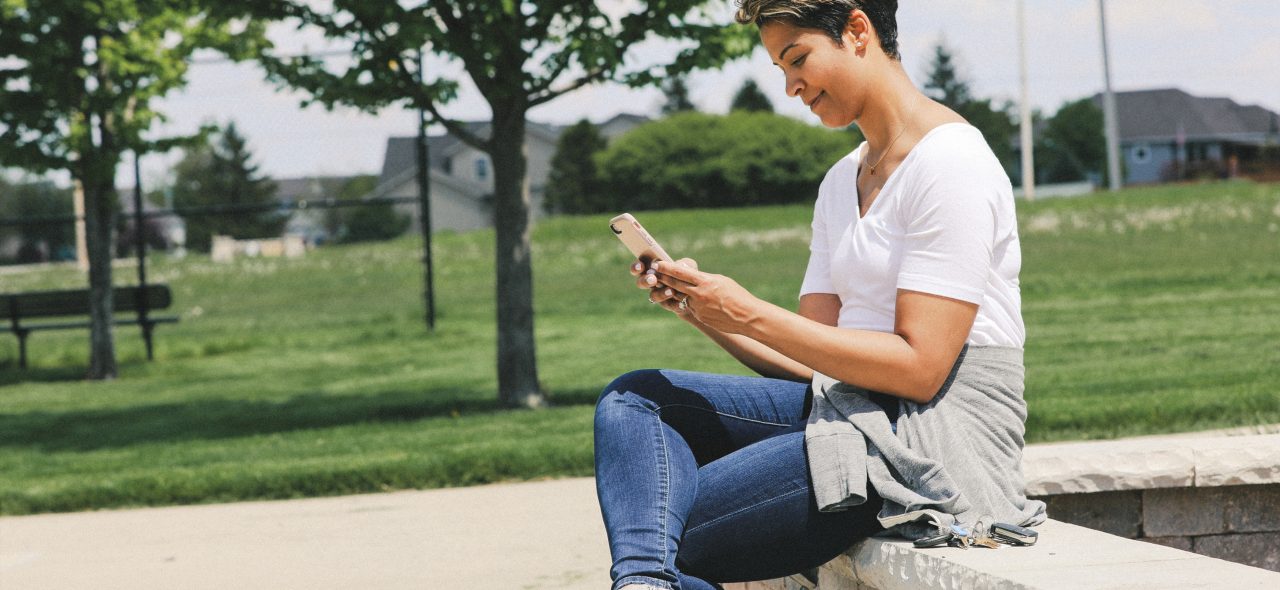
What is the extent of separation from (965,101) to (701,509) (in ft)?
279

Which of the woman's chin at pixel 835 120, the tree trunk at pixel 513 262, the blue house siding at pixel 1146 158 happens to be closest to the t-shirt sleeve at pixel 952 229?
the woman's chin at pixel 835 120

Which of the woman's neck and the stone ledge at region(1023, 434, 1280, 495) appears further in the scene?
the stone ledge at region(1023, 434, 1280, 495)

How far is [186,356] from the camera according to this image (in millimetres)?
14094

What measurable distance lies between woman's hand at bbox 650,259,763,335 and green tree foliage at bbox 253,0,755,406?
191 inches

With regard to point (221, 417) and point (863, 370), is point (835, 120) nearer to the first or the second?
point (863, 370)

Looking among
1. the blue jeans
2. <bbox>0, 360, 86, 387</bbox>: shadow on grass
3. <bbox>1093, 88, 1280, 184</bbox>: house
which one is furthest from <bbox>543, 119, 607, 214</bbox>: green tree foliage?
the blue jeans

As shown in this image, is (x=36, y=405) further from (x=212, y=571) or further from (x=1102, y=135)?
(x=1102, y=135)

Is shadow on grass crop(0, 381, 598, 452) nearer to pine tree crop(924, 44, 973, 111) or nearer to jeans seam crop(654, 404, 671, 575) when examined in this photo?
jeans seam crop(654, 404, 671, 575)

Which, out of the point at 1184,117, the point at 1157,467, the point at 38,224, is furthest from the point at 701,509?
the point at 1184,117

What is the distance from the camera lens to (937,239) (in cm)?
238

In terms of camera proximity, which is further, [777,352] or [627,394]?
[777,352]

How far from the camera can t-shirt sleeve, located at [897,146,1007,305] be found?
2.37 meters

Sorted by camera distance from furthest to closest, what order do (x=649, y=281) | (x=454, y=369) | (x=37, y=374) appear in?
(x=37, y=374), (x=454, y=369), (x=649, y=281)

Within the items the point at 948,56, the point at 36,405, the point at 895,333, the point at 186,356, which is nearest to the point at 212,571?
the point at 895,333
